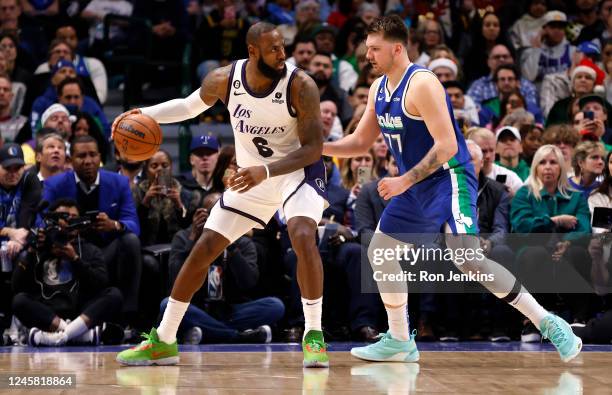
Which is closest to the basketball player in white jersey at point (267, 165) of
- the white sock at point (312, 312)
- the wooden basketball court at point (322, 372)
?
the white sock at point (312, 312)

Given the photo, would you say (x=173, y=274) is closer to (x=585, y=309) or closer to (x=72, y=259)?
(x=72, y=259)

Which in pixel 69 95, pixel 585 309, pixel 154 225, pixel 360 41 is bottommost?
pixel 585 309

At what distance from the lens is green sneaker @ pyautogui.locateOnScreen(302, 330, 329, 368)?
20.1 ft

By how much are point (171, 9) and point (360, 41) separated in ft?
7.30

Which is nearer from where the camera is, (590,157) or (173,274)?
(173,274)

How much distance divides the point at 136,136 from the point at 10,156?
274 cm

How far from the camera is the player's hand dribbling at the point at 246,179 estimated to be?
5812mm

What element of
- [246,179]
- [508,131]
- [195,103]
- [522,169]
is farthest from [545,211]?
[246,179]

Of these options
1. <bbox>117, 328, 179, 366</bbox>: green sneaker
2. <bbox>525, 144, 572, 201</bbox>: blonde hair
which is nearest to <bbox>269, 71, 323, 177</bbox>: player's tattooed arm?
<bbox>117, 328, 179, 366</bbox>: green sneaker

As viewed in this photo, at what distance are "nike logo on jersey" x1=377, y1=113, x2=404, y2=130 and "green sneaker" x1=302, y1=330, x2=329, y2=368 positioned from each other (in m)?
1.23

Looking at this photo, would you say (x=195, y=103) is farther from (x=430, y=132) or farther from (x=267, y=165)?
(x=430, y=132)

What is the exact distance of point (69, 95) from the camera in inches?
410

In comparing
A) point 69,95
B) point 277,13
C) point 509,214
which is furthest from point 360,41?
point 509,214

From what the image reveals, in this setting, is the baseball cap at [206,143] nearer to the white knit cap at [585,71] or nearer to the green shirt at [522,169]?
the green shirt at [522,169]
